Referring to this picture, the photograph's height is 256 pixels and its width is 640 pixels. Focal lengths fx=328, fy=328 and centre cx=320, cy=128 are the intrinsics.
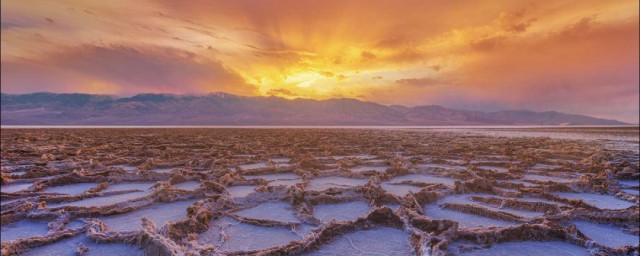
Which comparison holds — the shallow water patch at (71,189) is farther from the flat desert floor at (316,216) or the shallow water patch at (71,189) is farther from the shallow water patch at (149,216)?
the shallow water patch at (149,216)

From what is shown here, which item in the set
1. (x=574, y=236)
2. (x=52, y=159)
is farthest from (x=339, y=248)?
(x=52, y=159)

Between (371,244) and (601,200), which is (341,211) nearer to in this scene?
(371,244)

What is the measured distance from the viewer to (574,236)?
355 centimetres

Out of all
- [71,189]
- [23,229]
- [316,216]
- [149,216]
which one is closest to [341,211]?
[316,216]

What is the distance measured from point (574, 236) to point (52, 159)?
13.5 m

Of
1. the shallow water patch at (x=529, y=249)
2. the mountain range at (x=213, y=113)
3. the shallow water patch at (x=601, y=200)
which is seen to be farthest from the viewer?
the mountain range at (x=213, y=113)

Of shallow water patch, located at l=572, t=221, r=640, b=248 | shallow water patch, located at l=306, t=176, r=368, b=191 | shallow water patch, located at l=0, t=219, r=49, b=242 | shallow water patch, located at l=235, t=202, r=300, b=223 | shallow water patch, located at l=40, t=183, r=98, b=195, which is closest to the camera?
shallow water patch, located at l=572, t=221, r=640, b=248

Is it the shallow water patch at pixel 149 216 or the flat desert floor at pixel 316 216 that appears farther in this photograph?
the shallow water patch at pixel 149 216

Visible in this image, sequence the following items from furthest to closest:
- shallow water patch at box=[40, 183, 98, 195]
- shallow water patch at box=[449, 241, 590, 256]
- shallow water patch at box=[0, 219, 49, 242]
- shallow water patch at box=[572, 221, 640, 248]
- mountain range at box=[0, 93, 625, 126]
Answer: mountain range at box=[0, 93, 625, 126], shallow water patch at box=[40, 183, 98, 195], shallow water patch at box=[0, 219, 49, 242], shallow water patch at box=[572, 221, 640, 248], shallow water patch at box=[449, 241, 590, 256]

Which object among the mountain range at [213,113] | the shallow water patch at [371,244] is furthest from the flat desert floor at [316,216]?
the mountain range at [213,113]

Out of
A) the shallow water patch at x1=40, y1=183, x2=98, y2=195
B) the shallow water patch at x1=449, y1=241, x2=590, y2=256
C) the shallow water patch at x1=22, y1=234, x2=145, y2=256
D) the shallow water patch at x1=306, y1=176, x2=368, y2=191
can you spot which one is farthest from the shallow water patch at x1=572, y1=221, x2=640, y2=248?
the shallow water patch at x1=40, y1=183, x2=98, y2=195

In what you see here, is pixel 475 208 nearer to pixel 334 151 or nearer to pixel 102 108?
pixel 334 151

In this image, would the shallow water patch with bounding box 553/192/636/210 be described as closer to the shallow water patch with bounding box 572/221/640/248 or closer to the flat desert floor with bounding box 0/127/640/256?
the flat desert floor with bounding box 0/127/640/256

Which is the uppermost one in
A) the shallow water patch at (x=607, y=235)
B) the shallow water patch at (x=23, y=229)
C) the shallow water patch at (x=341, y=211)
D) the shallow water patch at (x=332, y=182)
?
the shallow water patch at (x=332, y=182)
